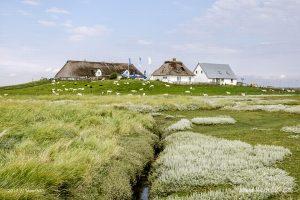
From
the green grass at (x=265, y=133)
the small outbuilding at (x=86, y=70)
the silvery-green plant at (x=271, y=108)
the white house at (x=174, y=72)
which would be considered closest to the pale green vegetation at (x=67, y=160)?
the green grass at (x=265, y=133)

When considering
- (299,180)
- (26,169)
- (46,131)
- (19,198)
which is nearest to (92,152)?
(46,131)

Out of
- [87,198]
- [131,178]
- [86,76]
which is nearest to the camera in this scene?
[87,198]

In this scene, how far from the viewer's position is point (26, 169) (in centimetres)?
1049

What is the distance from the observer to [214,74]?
482ft

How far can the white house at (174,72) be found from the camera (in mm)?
139625

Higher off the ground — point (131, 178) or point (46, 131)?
point (46, 131)

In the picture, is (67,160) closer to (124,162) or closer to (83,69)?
(124,162)

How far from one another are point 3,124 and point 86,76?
369 ft

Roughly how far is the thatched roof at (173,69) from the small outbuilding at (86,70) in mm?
11687

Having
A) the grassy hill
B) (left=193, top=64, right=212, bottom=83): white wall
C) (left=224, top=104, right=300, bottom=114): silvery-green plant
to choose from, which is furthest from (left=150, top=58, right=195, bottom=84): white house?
(left=224, top=104, right=300, bottom=114): silvery-green plant

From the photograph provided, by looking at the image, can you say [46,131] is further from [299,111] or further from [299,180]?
[299,111]

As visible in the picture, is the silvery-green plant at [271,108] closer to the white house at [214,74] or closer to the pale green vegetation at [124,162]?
the pale green vegetation at [124,162]

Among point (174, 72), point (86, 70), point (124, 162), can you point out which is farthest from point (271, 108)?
point (174, 72)

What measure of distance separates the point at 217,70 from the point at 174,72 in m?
18.3
